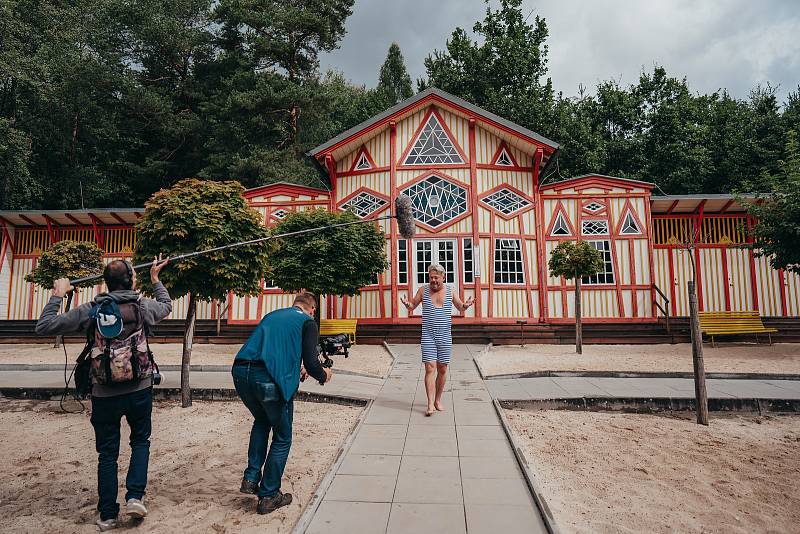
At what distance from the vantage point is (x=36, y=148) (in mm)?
24094

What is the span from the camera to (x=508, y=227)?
15750 millimetres

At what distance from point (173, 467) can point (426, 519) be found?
2.86m

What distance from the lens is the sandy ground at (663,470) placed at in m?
3.67

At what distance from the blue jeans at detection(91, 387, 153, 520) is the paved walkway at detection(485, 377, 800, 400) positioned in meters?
4.94

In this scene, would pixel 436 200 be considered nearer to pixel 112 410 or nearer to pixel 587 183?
pixel 587 183

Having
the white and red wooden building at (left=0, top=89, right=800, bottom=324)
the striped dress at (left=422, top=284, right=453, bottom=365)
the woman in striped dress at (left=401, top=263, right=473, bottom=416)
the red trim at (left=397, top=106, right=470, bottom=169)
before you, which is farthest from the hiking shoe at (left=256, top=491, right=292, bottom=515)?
the red trim at (left=397, top=106, right=470, bottom=169)

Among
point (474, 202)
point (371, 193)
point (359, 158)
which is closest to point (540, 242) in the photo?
point (474, 202)

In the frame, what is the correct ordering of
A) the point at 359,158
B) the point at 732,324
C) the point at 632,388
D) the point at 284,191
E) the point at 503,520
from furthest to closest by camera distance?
the point at 284,191, the point at 359,158, the point at 732,324, the point at 632,388, the point at 503,520

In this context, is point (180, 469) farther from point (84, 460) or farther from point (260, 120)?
point (260, 120)

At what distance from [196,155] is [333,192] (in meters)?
13.4

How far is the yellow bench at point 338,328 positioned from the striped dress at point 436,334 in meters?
8.31

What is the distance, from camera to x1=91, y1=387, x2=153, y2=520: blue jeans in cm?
347

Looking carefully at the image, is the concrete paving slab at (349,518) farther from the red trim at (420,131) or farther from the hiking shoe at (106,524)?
the red trim at (420,131)

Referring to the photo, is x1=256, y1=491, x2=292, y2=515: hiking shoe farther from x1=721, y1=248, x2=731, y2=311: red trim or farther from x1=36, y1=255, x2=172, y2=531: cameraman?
x1=721, y1=248, x2=731, y2=311: red trim
